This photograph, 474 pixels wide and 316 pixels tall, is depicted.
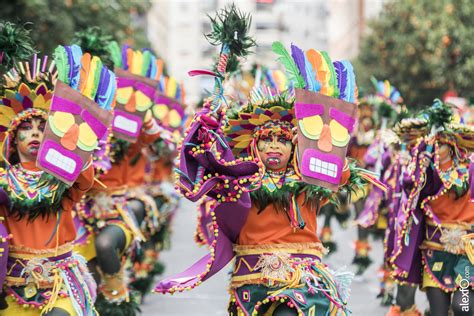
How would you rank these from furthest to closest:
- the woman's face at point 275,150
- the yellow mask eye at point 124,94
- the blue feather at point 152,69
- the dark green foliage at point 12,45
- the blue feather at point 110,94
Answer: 1. the blue feather at point 152,69
2. the yellow mask eye at point 124,94
3. the dark green foliage at point 12,45
4. the blue feather at point 110,94
5. the woman's face at point 275,150

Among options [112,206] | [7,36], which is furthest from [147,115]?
[7,36]

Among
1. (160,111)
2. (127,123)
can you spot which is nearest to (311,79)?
(127,123)

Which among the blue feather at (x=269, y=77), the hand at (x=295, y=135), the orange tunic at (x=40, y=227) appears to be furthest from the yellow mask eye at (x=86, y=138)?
the blue feather at (x=269, y=77)

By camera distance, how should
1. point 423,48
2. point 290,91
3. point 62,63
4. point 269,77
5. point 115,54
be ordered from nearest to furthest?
point 62,63
point 290,91
point 115,54
point 269,77
point 423,48

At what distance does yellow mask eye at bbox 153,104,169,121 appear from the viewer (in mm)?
10609

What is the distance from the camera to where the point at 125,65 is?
894 centimetres

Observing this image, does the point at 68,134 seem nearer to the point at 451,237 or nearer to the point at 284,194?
the point at 284,194

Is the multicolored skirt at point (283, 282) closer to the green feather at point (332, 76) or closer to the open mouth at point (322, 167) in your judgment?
the open mouth at point (322, 167)

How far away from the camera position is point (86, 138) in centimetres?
562

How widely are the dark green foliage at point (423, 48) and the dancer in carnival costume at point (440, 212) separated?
752 inches

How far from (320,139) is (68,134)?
1.52 metres

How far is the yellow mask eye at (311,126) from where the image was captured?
547 cm

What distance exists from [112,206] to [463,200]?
3.04 meters

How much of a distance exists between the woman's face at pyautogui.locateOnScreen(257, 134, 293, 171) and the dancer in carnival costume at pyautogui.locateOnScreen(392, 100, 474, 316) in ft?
5.99
